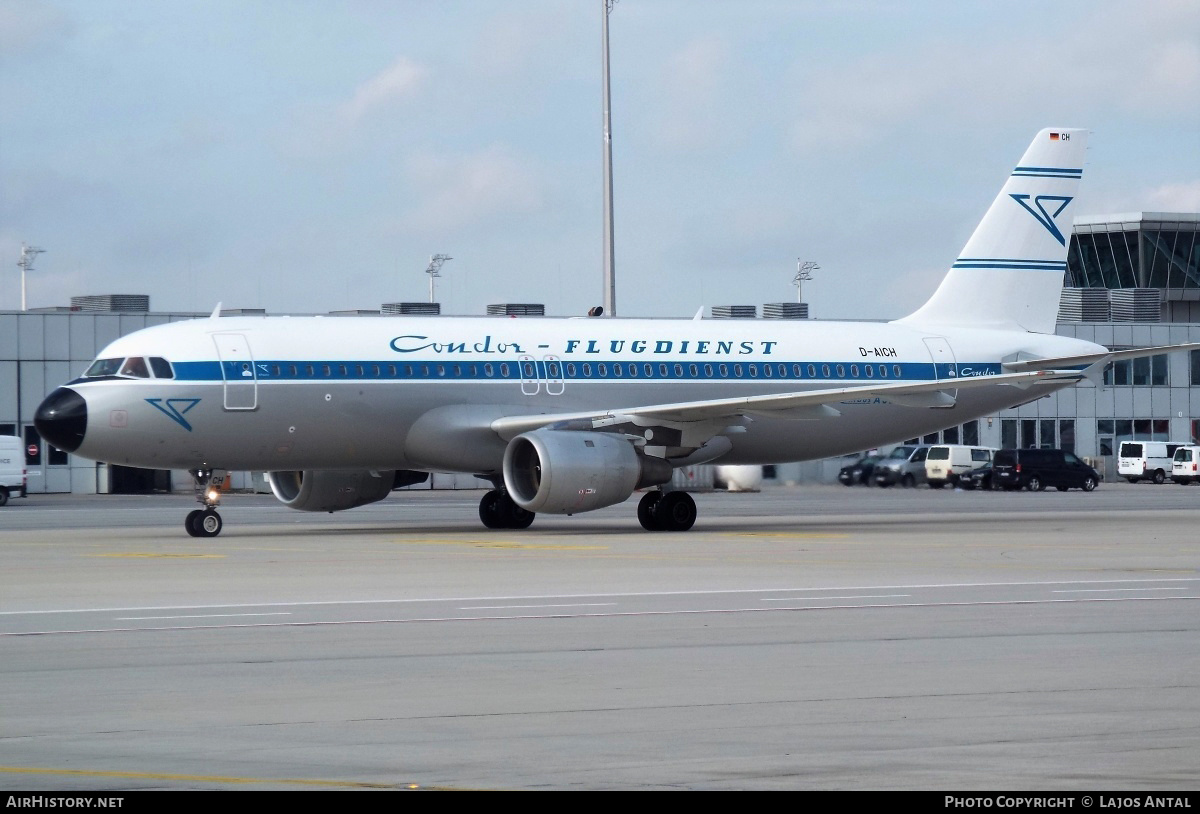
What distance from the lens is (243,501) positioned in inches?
2205

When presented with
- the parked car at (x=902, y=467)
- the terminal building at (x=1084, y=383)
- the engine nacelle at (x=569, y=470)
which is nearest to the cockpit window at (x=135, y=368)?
the engine nacelle at (x=569, y=470)

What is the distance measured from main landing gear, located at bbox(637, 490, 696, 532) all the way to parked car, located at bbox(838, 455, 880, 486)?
1689cm

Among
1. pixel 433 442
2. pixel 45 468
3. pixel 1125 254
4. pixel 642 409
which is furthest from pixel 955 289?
pixel 1125 254

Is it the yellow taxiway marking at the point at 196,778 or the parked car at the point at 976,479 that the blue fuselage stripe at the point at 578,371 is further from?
the parked car at the point at 976,479

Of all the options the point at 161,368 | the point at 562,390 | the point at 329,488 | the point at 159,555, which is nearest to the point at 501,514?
the point at 562,390

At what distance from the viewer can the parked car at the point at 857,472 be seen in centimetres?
5059

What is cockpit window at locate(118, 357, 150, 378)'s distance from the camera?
3089 cm

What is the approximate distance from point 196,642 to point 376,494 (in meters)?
20.9

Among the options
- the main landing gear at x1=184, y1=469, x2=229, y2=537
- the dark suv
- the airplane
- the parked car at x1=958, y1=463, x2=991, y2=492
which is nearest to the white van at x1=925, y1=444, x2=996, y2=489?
the parked car at x1=958, y1=463, x2=991, y2=492

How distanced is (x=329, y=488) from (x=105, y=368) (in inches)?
223

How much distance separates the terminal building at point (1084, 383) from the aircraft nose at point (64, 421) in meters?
21.1

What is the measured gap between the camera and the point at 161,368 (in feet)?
102

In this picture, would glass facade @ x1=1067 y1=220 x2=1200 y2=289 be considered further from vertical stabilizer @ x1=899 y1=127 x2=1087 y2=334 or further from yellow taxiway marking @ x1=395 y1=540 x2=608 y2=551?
yellow taxiway marking @ x1=395 y1=540 x2=608 y2=551

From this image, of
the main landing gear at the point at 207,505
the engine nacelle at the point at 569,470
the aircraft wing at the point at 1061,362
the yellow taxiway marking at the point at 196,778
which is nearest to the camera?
the yellow taxiway marking at the point at 196,778
